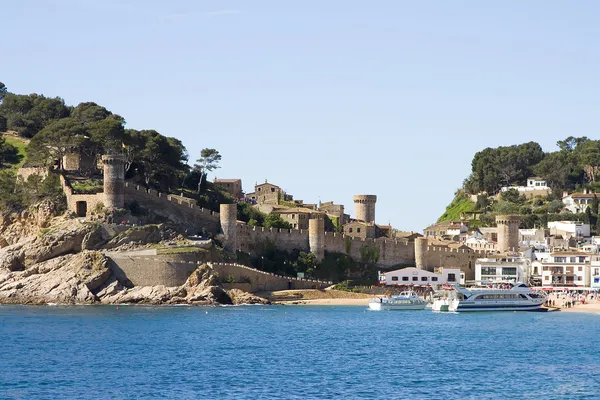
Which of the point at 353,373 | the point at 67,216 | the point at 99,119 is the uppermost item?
the point at 99,119

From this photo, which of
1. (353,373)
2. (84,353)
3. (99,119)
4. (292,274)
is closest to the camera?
(353,373)

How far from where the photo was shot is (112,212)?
6838 centimetres

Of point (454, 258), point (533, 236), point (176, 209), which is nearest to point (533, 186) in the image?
point (533, 236)

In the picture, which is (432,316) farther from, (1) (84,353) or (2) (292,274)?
(1) (84,353)

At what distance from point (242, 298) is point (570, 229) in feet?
118

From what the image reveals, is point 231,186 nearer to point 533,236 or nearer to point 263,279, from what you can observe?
point 263,279

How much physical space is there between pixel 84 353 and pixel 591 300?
120 ft

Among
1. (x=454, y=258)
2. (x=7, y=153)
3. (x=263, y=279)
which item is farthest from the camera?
(x=7, y=153)

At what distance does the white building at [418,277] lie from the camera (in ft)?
249

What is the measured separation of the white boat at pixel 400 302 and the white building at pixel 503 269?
320 inches

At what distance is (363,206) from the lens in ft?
292

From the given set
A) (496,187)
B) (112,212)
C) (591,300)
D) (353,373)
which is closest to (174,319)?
(112,212)

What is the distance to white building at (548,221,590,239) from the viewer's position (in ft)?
304

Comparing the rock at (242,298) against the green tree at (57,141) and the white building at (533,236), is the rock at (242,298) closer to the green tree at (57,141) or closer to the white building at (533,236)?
the green tree at (57,141)
